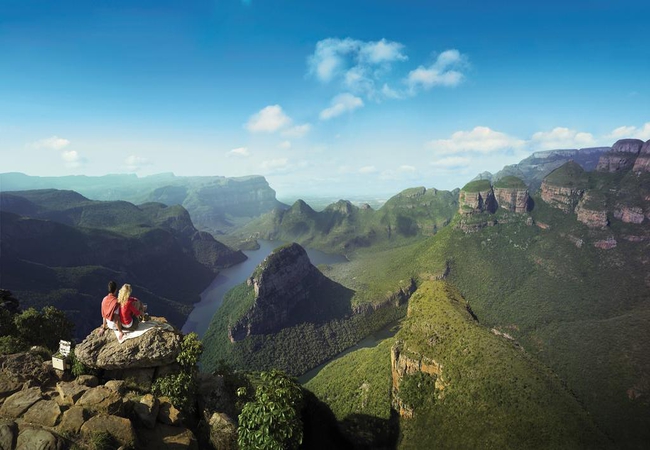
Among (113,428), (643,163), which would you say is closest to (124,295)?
(113,428)

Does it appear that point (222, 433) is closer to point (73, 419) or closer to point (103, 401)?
point (103, 401)

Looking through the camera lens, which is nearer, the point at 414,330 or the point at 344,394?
the point at 414,330

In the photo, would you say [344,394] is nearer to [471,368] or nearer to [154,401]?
[471,368]

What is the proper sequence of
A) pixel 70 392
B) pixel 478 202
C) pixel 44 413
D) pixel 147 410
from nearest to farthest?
pixel 44 413 < pixel 70 392 < pixel 147 410 < pixel 478 202

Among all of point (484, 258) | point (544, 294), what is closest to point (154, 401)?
point (544, 294)

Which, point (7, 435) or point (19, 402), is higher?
point (7, 435)

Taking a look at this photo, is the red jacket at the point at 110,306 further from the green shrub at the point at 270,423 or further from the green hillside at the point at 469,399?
the green hillside at the point at 469,399
